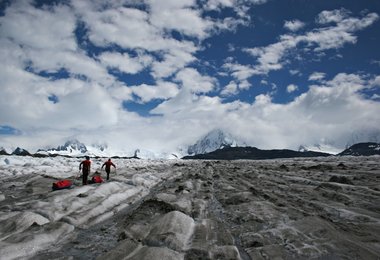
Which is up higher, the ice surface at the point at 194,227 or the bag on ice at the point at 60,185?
the bag on ice at the point at 60,185

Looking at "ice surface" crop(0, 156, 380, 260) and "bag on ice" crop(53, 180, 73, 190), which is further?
"bag on ice" crop(53, 180, 73, 190)

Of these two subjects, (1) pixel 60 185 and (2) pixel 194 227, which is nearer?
(2) pixel 194 227

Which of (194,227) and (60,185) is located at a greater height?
(60,185)

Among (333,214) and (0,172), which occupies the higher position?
(0,172)

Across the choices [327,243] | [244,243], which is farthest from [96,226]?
[327,243]

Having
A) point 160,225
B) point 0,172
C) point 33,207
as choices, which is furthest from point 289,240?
point 0,172

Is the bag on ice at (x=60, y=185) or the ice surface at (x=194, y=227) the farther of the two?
the bag on ice at (x=60, y=185)

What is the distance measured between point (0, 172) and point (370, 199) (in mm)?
31262

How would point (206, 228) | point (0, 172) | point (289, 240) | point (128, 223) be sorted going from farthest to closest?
1. point (0, 172)
2. point (128, 223)
3. point (206, 228)
4. point (289, 240)

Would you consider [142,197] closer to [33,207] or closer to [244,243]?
[33,207]

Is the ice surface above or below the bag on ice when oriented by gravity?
below

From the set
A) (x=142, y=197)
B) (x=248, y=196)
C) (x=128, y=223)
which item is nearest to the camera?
(x=128, y=223)

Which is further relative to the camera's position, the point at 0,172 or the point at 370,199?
the point at 0,172

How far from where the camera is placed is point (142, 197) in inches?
790
